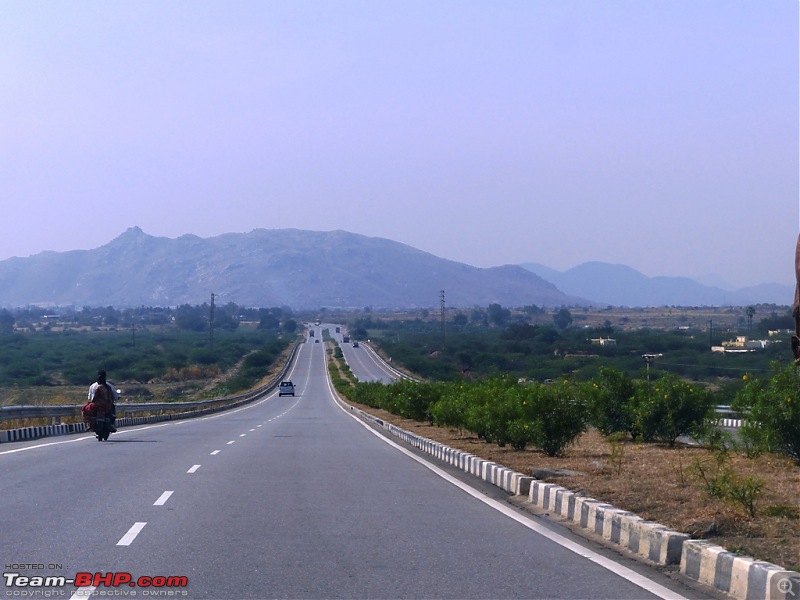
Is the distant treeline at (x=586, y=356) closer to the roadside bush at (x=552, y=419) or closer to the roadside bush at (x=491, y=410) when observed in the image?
the roadside bush at (x=491, y=410)

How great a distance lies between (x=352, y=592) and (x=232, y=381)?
10763 cm

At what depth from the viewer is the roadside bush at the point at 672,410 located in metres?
21.8

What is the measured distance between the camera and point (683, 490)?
12875 millimetres

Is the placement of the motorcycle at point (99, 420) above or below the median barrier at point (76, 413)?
above

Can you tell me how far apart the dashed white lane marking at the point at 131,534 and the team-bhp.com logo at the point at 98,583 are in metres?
1.39

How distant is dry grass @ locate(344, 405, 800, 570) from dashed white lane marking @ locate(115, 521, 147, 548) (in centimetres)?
535

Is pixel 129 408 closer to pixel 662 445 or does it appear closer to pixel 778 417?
pixel 662 445

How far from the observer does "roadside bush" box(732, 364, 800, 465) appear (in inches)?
639

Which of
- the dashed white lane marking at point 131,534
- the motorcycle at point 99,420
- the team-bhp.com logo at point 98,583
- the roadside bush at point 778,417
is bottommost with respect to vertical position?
the motorcycle at point 99,420

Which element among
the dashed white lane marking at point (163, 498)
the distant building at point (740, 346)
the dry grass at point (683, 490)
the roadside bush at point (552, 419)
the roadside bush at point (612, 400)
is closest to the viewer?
the dry grass at point (683, 490)

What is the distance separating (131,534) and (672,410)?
47.5ft

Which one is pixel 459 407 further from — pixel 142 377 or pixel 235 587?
pixel 142 377

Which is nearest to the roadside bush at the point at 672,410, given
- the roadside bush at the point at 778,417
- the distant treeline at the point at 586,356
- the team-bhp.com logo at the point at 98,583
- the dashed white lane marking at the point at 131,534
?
the roadside bush at the point at 778,417

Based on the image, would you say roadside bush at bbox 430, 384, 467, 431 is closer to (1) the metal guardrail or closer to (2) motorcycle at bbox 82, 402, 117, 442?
(2) motorcycle at bbox 82, 402, 117, 442
